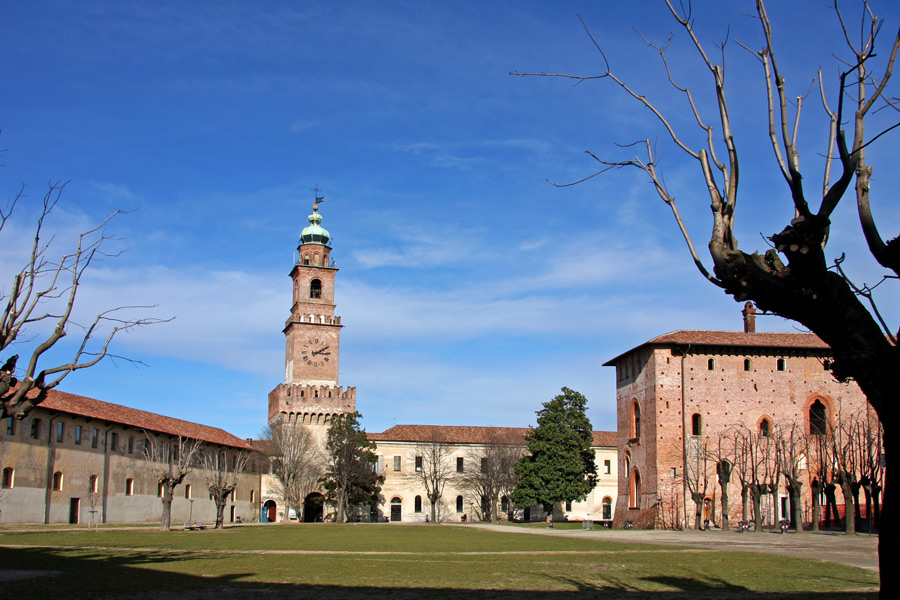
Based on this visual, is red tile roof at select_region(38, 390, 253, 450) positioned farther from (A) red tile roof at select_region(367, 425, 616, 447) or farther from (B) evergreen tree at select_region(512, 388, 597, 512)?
(B) evergreen tree at select_region(512, 388, 597, 512)

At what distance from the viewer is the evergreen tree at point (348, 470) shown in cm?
6581

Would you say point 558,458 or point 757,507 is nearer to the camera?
point 757,507

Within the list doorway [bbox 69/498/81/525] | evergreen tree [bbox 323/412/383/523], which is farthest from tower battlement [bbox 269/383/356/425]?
doorway [bbox 69/498/81/525]

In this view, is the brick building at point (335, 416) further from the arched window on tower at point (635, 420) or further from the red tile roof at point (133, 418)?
the arched window on tower at point (635, 420)

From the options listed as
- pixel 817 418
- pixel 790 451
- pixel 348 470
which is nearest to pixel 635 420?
pixel 790 451

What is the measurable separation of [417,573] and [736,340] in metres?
36.7

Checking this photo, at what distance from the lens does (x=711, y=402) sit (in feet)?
153

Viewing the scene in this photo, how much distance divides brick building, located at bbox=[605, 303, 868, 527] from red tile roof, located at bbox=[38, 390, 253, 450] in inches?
1196

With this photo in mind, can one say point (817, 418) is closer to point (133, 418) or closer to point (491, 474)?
point (491, 474)

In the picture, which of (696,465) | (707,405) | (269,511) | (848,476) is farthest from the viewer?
(269,511)

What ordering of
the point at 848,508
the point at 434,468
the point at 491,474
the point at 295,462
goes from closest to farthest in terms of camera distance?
the point at 848,508 < the point at 295,462 < the point at 491,474 < the point at 434,468

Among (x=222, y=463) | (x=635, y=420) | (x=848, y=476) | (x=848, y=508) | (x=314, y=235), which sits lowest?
(x=848, y=508)

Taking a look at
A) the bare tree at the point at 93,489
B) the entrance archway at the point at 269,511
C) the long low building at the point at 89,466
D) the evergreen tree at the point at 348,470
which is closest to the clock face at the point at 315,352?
the evergreen tree at the point at 348,470

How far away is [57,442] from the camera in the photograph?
43188 mm
